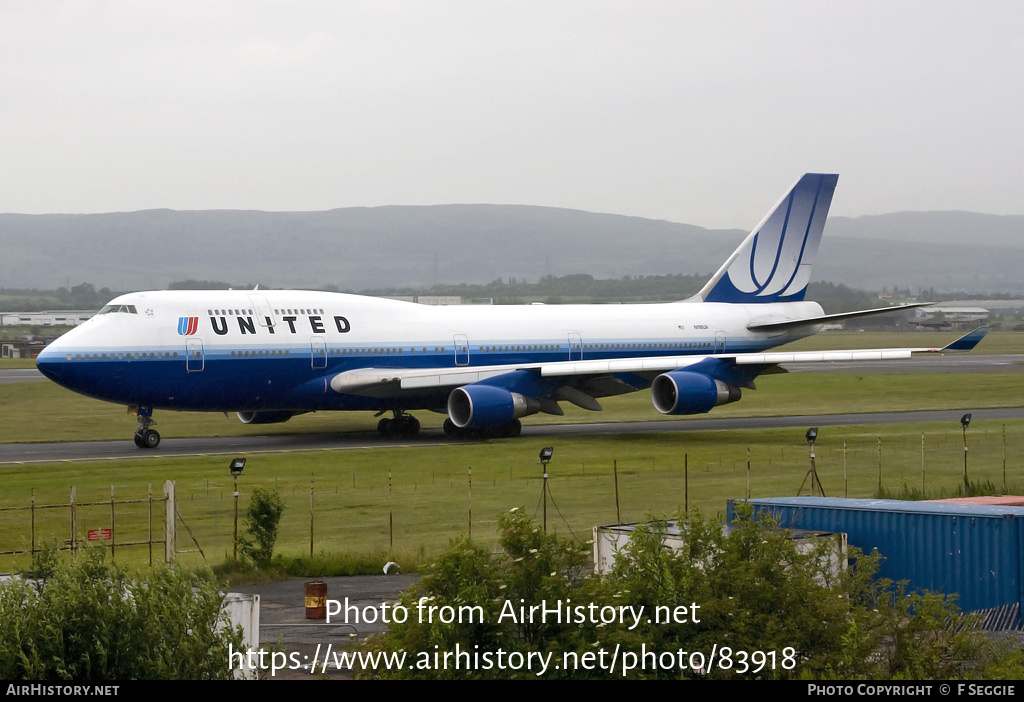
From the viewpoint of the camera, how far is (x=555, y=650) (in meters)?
12.4

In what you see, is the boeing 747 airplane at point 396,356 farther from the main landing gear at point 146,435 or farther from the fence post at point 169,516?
the fence post at point 169,516

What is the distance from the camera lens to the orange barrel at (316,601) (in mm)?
19609

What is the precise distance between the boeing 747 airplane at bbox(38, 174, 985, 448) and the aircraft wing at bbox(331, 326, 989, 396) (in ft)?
0.16

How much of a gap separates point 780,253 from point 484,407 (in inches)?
737

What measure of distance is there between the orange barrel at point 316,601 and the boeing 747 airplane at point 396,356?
20486 mm

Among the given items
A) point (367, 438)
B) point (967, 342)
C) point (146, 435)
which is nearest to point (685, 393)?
point (967, 342)

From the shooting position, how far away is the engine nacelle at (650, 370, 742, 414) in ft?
140

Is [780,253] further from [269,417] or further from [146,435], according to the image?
[146,435]

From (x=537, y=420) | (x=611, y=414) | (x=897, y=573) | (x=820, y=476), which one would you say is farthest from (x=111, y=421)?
(x=897, y=573)

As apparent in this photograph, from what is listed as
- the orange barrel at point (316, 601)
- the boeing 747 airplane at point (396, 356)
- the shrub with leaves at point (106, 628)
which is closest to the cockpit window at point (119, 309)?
the boeing 747 airplane at point (396, 356)

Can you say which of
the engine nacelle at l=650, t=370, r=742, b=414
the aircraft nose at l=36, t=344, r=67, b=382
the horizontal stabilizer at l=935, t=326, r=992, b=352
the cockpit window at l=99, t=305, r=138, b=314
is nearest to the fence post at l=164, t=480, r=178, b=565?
the aircraft nose at l=36, t=344, r=67, b=382

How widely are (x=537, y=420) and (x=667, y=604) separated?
1553 inches

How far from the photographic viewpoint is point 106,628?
12.1m

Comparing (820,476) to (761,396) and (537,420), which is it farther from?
(761,396)
